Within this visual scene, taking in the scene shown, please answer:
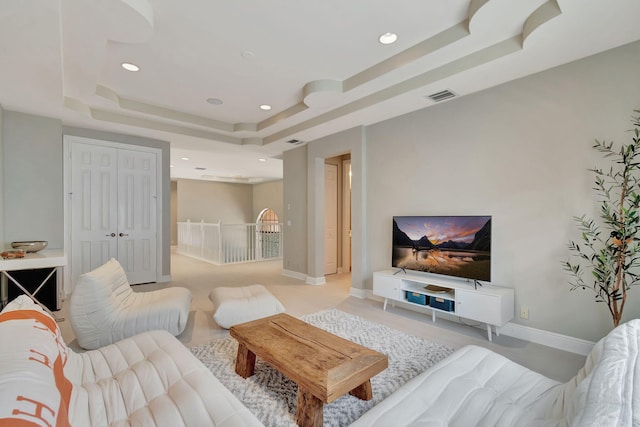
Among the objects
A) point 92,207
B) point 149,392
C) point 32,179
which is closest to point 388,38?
point 149,392

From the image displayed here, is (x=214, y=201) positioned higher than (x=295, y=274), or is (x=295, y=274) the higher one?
(x=214, y=201)

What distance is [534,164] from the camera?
288cm

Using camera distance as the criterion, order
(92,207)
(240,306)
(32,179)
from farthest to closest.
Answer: (92,207)
(32,179)
(240,306)

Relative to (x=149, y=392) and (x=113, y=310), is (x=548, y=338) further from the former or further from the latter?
(x=113, y=310)

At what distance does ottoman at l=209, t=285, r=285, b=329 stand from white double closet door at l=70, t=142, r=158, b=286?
8.30 feet

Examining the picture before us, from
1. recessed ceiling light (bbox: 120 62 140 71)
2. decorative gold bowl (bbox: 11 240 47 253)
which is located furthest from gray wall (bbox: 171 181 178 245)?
recessed ceiling light (bbox: 120 62 140 71)

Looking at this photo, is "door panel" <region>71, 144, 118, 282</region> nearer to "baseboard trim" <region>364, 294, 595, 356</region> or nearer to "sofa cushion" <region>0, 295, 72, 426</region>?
"sofa cushion" <region>0, 295, 72, 426</region>

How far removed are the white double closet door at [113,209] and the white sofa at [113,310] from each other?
2207mm

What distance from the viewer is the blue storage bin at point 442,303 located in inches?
124

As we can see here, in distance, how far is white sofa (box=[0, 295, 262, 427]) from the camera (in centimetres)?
85

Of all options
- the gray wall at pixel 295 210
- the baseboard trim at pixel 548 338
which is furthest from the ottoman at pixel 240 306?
the baseboard trim at pixel 548 338

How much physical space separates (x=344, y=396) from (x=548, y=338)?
7.08 ft

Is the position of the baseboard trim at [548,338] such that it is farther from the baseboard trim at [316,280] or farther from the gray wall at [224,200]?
the gray wall at [224,200]

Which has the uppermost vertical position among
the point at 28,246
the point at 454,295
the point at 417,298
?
the point at 28,246
